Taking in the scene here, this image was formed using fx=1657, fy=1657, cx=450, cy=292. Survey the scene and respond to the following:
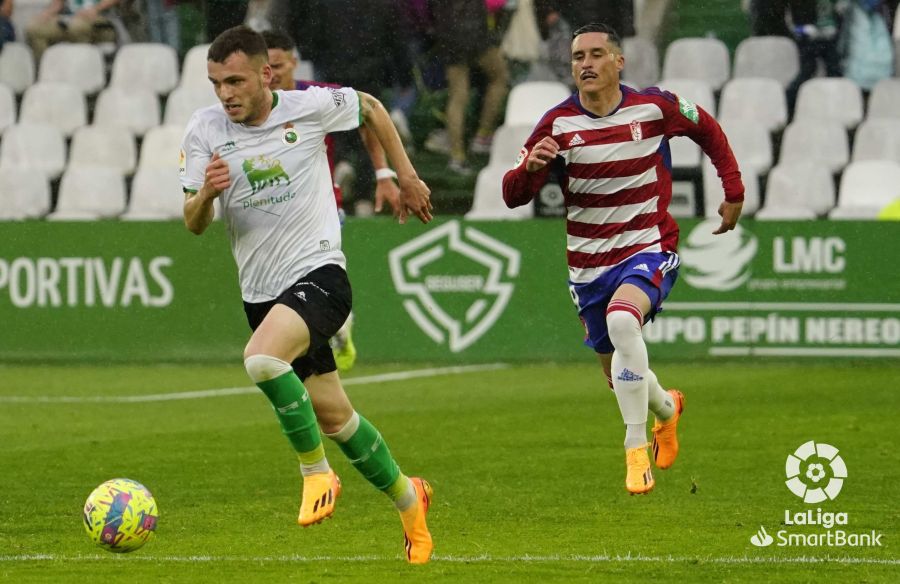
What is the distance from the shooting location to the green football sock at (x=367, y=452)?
701 cm

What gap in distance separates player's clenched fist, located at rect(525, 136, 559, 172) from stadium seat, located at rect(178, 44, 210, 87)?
33.9 ft

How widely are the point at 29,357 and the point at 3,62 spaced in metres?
4.47

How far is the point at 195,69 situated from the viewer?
58.1ft

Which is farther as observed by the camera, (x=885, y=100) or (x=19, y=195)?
(x=19, y=195)

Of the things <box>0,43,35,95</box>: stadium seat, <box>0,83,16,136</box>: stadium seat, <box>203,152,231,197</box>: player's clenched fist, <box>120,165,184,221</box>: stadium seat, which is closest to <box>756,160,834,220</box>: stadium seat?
<box>120,165,184,221</box>: stadium seat

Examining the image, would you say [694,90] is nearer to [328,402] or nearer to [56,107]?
[56,107]

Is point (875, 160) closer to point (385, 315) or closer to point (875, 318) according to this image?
point (875, 318)

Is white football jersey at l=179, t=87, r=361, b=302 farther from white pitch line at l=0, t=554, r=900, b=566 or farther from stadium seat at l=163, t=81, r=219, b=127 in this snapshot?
stadium seat at l=163, t=81, r=219, b=127

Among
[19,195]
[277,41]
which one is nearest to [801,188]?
[277,41]

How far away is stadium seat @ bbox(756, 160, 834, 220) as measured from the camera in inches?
614

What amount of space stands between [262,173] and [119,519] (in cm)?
157

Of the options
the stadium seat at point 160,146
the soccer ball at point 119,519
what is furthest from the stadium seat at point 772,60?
the soccer ball at point 119,519

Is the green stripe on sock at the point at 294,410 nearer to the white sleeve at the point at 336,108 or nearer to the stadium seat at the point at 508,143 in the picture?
the white sleeve at the point at 336,108

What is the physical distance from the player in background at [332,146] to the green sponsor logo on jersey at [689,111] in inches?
58.5
